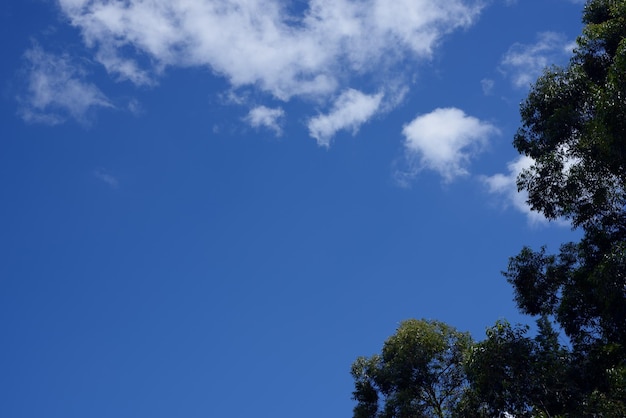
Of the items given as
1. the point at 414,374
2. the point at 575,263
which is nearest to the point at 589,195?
the point at 575,263

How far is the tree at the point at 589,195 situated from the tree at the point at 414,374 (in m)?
6.60

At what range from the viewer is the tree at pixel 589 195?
15898 mm

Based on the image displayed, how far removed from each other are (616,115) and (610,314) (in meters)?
5.73

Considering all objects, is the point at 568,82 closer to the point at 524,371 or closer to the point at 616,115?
the point at 616,115

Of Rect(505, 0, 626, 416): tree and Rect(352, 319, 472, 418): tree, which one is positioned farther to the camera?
Rect(352, 319, 472, 418): tree

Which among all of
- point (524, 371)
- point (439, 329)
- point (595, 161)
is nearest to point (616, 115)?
point (595, 161)

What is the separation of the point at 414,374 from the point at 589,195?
37.5 ft

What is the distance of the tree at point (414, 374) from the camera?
85.0ft

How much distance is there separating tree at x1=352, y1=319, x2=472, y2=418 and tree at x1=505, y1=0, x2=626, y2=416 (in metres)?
6.60

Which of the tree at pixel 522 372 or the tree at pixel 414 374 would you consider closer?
the tree at pixel 522 372

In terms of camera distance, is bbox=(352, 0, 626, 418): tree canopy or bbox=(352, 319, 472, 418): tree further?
bbox=(352, 319, 472, 418): tree

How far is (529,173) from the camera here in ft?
70.9

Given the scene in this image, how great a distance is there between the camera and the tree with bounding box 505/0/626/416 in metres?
15.9

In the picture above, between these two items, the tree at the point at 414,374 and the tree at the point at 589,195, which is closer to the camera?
the tree at the point at 589,195
